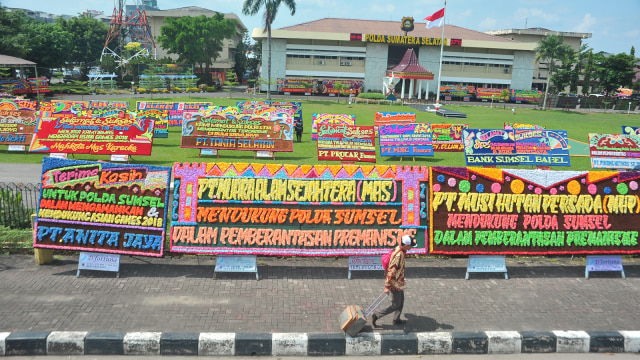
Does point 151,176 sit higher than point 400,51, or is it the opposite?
point 400,51

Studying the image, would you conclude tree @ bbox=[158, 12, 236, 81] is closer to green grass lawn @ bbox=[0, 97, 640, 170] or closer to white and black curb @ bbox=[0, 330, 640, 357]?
green grass lawn @ bbox=[0, 97, 640, 170]

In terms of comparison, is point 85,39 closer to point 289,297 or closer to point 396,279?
point 289,297

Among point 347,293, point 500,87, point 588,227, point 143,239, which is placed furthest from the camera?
point 500,87

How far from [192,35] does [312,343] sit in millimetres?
70902

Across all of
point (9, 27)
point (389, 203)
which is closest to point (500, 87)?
point (9, 27)

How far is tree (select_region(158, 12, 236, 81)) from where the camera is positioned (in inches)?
2795

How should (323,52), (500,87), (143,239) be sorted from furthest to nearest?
(500,87)
(323,52)
(143,239)

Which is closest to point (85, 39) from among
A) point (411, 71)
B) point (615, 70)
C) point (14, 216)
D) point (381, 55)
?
point (381, 55)

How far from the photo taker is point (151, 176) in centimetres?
922

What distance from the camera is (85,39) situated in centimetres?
7912

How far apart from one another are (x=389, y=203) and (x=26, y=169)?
15.8 metres

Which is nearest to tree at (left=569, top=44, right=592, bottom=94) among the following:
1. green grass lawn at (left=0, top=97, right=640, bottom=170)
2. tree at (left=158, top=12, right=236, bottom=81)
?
green grass lawn at (left=0, top=97, right=640, bottom=170)

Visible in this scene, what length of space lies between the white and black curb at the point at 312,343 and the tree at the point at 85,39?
8105cm

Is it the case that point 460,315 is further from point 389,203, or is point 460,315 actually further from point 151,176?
point 151,176
